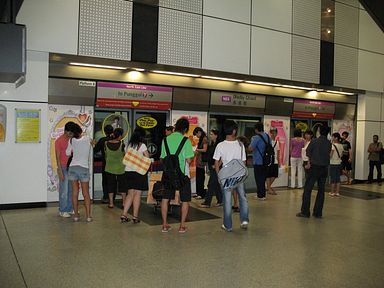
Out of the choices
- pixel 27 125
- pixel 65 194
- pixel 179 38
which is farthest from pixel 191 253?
pixel 179 38

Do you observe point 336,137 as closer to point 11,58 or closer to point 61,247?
point 61,247

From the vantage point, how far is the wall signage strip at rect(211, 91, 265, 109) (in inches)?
395

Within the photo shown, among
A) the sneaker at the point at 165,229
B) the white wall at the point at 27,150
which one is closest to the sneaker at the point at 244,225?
the sneaker at the point at 165,229

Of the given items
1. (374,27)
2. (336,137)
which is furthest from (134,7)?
(374,27)

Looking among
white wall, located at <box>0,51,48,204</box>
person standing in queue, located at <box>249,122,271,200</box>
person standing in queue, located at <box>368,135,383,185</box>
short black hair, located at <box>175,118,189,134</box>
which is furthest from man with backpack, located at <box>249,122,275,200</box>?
person standing in queue, located at <box>368,135,383,185</box>

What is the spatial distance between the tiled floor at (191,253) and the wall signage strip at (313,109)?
496 centimetres

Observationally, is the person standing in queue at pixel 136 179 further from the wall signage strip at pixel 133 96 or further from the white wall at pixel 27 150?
the wall signage strip at pixel 133 96

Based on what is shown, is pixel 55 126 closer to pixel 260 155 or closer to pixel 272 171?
pixel 260 155

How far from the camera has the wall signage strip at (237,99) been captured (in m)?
10.0

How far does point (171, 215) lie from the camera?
719cm

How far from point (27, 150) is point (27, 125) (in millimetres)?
467

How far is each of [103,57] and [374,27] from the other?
908cm

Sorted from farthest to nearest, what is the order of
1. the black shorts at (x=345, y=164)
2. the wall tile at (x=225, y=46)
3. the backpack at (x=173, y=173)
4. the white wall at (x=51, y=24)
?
the black shorts at (x=345, y=164) < the wall tile at (x=225, y=46) < the white wall at (x=51, y=24) < the backpack at (x=173, y=173)

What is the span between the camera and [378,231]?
634cm
